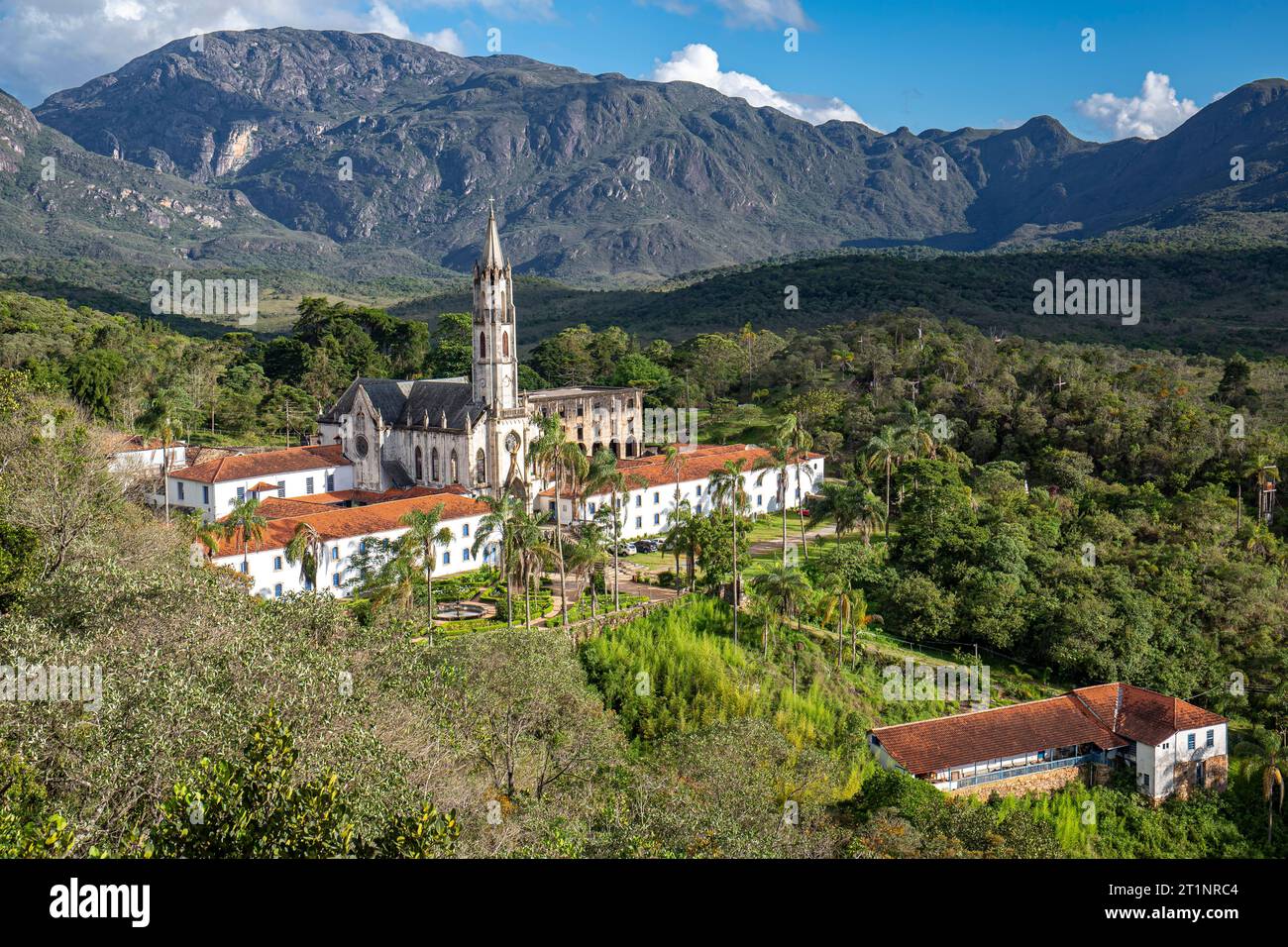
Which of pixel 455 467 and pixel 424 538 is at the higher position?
pixel 455 467

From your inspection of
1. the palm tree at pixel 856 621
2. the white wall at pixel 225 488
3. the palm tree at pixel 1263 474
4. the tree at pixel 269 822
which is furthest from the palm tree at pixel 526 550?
the palm tree at pixel 1263 474

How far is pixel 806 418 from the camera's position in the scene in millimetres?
68562

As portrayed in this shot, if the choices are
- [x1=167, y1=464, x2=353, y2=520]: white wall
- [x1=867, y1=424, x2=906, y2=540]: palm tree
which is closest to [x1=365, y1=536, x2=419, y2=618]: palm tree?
[x1=167, y1=464, x2=353, y2=520]: white wall

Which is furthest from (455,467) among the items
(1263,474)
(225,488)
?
(1263,474)

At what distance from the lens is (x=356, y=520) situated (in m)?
44.0

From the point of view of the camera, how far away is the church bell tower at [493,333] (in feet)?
176

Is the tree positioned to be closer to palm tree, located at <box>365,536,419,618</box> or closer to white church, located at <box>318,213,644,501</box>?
palm tree, located at <box>365,536,419,618</box>

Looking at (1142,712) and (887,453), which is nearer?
(1142,712)

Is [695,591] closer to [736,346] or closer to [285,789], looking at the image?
[285,789]

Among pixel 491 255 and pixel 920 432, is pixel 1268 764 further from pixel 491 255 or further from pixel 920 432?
pixel 491 255

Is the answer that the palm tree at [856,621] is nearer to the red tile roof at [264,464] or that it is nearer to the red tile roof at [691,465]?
the red tile roof at [691,465]

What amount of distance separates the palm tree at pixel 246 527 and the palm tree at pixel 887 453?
87.9ft

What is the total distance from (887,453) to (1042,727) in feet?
64.6
